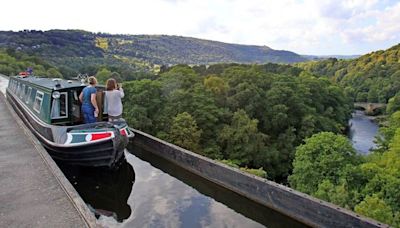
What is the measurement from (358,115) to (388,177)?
65984mm

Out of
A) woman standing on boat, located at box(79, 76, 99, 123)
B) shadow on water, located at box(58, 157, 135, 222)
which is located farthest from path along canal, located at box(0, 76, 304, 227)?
woman standing on boat, located at box(79, 76, 99, 123)

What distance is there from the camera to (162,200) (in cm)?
798

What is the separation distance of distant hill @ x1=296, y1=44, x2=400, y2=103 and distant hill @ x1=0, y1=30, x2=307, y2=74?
54.4m

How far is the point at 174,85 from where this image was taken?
34.6m

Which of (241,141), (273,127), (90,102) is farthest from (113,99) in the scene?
(273,127)

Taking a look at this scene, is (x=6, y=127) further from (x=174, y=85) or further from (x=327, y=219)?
(x=174, y=85)

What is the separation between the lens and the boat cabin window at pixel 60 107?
10.5 m

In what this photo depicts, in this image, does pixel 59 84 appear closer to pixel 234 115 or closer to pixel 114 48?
pixel 234 115

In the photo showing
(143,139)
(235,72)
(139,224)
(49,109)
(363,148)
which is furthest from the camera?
(363,148)

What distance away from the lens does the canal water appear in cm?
698

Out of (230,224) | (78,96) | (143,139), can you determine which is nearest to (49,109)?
(78,96)

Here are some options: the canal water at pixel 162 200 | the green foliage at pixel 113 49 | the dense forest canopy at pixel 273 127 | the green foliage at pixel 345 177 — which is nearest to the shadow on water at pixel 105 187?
the canal water at pixel 162 200

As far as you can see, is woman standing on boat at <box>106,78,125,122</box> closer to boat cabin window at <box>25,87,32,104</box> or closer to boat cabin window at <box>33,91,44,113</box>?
boat cabin window at <box>33,91,44,113</box>

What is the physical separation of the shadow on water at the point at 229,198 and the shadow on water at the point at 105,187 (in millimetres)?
1064
